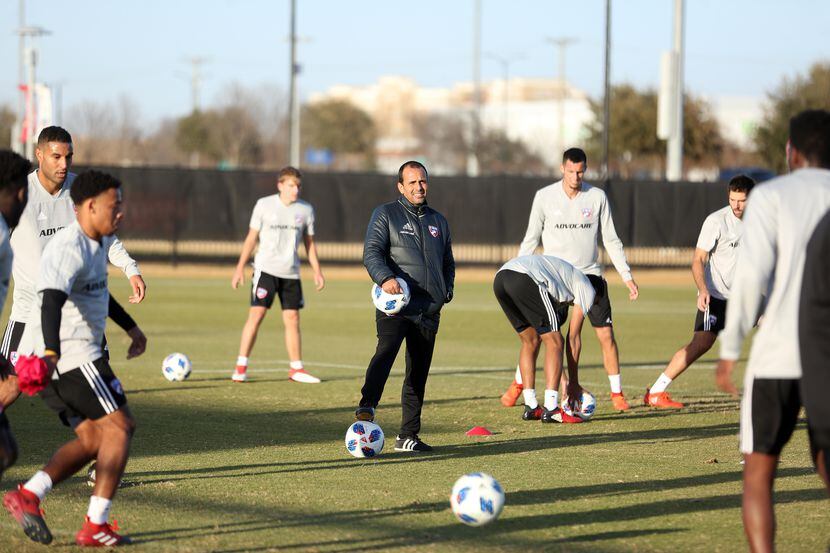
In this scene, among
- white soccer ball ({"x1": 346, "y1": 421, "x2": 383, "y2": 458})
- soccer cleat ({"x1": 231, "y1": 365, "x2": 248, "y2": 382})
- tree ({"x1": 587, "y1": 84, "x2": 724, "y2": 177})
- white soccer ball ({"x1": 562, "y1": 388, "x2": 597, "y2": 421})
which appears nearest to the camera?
white soccer ball ({"x1": 346, "y1": 421, "x2": 383, "y2": 458})

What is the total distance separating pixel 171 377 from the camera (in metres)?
13.2

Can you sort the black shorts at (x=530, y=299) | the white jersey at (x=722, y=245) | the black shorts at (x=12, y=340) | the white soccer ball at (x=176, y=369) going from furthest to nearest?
the white soccer ball at (x=176, y=369) < the white jersey at (x=722, y=245) < the black shorts at (x=530, y=299) < the black shorts at (x=12, y=340)

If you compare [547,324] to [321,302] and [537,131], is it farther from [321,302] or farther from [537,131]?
[537,131]

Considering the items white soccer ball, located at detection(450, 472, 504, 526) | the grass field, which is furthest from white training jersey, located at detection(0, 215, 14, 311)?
white soccer ball, located at detection(450, 472, 504, 526)

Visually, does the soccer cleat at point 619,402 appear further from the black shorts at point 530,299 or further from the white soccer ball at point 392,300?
the white soccer ball at point 392,300

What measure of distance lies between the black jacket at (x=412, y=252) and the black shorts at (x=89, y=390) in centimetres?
327

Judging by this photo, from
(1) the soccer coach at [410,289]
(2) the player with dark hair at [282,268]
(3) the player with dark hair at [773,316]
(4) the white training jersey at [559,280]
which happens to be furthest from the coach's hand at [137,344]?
(2) the player with dark hair at [282,268]

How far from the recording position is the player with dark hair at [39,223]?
795 centimetres

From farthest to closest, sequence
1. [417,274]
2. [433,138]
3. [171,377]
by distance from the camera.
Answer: [433,138], [171,377], [417,274]

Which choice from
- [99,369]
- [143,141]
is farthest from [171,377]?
[143,141]

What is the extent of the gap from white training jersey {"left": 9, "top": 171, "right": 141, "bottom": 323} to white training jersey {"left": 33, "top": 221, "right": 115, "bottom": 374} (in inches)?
63.5

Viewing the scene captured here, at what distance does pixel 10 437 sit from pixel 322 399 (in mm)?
6447

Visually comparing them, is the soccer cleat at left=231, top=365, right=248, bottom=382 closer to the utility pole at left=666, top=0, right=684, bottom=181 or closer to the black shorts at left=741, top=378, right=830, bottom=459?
the black shorts at left=741, top=378, right=830, bottom=459

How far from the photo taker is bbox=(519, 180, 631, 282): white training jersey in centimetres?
1184
